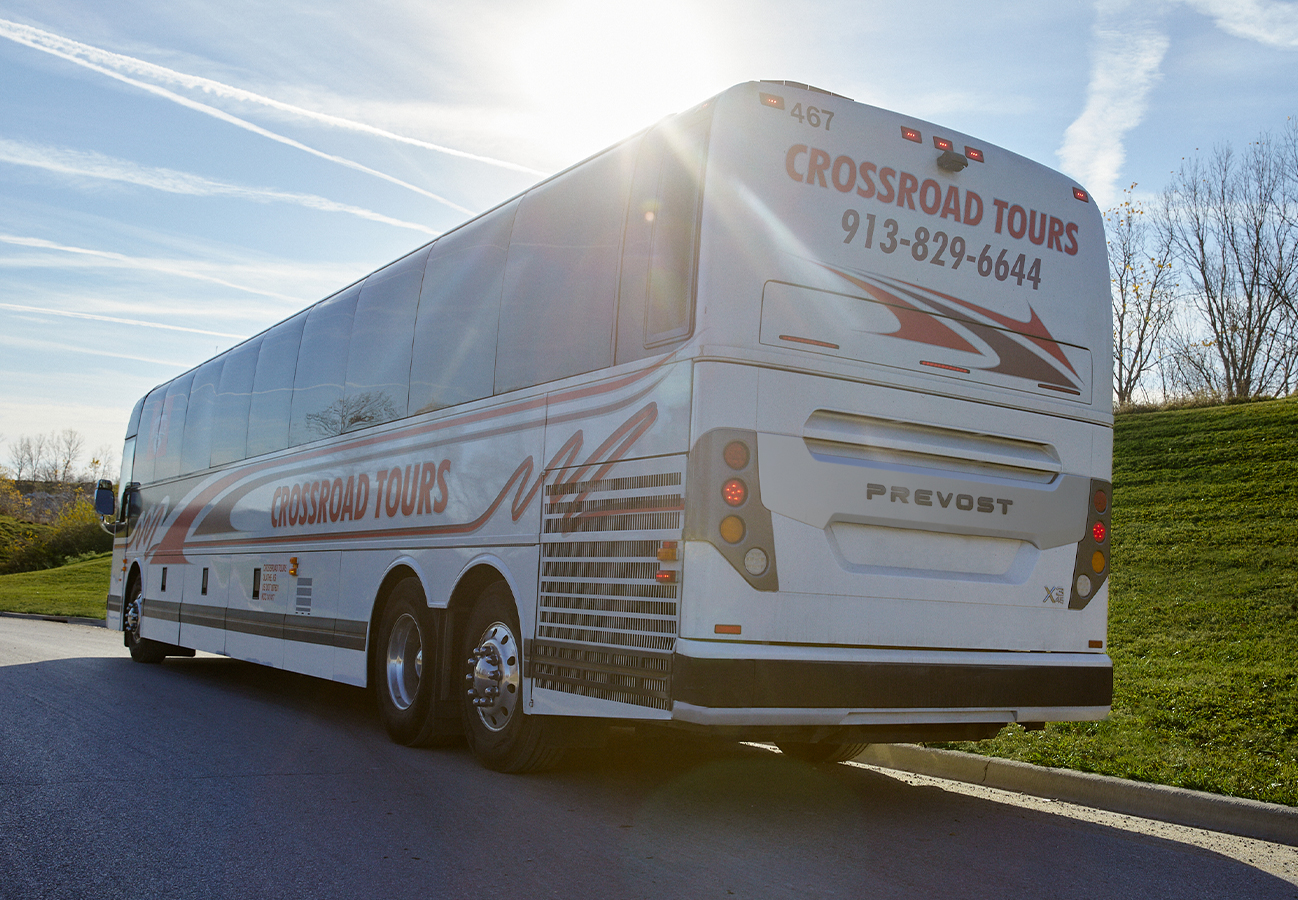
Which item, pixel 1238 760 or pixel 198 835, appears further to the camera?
pixel 1238 760

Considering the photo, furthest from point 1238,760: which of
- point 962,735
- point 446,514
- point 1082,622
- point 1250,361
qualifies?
point 1250,361

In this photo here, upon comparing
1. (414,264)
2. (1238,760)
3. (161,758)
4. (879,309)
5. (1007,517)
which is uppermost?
(414,264)

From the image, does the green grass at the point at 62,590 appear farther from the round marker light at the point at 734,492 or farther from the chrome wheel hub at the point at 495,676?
the round marker light at the point at 734,492

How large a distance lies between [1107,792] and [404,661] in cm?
474

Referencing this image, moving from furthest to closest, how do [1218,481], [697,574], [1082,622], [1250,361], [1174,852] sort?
[1250,361], [1218,481], [1082,622], [1174,852], [697,574]

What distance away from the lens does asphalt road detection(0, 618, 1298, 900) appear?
466 cm

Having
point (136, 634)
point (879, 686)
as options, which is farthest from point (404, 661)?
point (136, 634)

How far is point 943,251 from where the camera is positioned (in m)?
6.09

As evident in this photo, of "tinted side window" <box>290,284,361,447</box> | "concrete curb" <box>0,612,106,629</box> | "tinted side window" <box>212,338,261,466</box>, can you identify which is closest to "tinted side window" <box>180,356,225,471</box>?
"tinted side window" <box>212,338,261,466</box>

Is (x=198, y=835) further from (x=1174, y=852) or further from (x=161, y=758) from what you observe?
(x=1174, y=852)

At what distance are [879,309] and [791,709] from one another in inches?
82.2

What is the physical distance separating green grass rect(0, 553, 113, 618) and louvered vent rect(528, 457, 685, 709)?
2195 centimetres

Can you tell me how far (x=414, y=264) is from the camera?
902 centimetres

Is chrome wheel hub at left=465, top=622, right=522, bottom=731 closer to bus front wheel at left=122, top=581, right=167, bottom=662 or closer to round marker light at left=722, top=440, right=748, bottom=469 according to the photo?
round marker light at left=722, top=440, right=748, bottom=469
